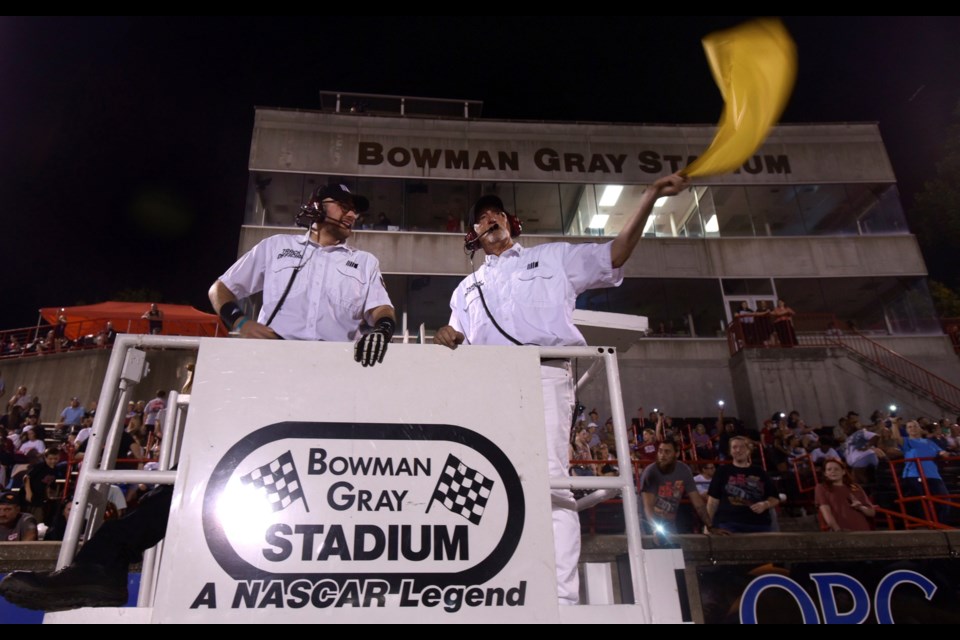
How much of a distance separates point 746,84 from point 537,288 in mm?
1558

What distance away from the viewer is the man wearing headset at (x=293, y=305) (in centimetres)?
243

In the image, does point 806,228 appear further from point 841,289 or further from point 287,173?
point 287,173

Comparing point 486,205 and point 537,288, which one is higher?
point 486,205

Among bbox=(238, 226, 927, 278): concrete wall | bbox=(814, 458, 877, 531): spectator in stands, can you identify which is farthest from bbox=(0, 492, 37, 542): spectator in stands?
bbox=(238, 226, 927, 278): concrete wall

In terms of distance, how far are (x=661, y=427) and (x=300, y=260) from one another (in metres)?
12.5

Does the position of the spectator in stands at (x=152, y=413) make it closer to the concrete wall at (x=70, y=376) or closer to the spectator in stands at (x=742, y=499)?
the concrete wall at (x=70, y=376)

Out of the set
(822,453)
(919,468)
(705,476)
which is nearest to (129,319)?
(705,476)

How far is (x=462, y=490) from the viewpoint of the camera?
2.30m

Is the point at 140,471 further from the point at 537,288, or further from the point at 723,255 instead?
the point at 723,255

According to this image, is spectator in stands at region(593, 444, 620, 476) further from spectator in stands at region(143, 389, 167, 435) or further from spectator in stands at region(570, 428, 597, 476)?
spectator in stands at region(143, 389, 167, 435)

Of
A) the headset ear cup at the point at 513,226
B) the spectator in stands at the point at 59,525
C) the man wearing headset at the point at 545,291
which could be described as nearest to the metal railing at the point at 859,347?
the headset ear cup at the point at 513,226

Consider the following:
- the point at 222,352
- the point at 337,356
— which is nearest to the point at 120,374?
the point at 222,352

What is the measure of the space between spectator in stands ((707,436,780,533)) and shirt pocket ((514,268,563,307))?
395 centimetres
